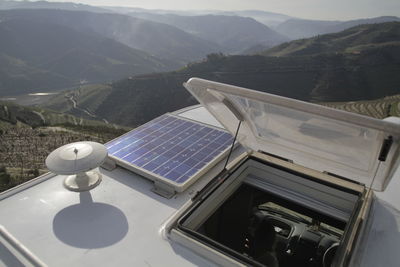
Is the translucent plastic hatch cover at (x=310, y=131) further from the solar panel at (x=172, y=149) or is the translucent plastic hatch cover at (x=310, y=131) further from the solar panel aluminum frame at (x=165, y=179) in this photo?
the solar panel at (x=172, y=149)

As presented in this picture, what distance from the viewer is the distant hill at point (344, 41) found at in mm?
154500

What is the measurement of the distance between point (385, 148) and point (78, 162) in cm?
387

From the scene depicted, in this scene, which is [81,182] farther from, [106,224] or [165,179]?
[165,179]

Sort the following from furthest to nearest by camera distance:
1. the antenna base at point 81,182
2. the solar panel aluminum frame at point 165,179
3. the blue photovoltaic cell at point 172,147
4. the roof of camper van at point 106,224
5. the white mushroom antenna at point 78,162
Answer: the blue photovoltaic cell at point 172,147, the solar panel aluminum frame at point 165,179, the antenna base at point 81,182, the white mushroom antenna at point 78,162, the roof of camper van at point 106,224

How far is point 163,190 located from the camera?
4.80 m

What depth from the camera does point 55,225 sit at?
13.3ft

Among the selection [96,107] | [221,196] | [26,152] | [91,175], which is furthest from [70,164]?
[96,107]

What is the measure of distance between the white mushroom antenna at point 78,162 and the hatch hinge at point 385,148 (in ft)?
12.0

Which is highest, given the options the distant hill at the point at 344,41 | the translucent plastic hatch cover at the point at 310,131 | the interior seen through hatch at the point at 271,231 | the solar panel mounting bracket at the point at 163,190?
the distant hill at the point at 344,41

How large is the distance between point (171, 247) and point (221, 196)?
1.15 metres

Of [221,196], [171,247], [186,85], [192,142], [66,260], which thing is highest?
[186,85]

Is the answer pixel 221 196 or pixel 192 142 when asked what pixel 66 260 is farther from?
pixel 192 142

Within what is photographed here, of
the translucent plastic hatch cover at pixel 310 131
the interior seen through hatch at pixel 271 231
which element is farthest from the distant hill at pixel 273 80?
the translucent plastic hatch cover at pixel 310 131

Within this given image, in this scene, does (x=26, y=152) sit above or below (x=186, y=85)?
below
